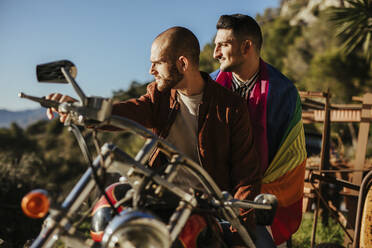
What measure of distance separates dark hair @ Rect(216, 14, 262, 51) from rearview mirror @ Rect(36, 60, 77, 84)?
5.64 ft

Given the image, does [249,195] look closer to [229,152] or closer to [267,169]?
[229,152]

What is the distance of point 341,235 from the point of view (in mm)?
6637

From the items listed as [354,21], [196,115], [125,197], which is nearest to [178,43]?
[196,115]

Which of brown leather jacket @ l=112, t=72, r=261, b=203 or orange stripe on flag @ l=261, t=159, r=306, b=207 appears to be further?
orange stripe on flag @ l=261, t=159, r=306, b=207

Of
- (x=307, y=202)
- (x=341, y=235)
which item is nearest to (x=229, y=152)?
(x=307, y=202)

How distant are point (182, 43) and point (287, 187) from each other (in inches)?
50.2

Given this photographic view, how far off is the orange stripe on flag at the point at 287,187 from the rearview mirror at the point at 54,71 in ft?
5.50

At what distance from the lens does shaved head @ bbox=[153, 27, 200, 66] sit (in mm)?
2297

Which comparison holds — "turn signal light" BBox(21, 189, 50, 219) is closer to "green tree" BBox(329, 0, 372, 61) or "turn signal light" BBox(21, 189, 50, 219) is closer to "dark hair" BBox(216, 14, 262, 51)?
"dark hair" BBox(216, 14, 262, 51)

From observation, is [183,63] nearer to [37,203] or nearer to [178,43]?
[178,43]

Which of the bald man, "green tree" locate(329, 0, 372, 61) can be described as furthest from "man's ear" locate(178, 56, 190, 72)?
"green tree" locate(329, 0, 372, 61)

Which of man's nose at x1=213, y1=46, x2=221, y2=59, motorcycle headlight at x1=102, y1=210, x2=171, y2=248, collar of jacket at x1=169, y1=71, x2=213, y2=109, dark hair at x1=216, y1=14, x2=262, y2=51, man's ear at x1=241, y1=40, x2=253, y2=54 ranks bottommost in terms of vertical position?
motorcycle headlight at x1=102, y1=210, x2=171, y2=248

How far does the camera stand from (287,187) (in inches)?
115

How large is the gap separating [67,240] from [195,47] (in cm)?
143
